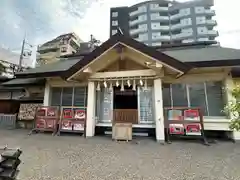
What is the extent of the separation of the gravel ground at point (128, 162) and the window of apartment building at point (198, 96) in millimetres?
1662

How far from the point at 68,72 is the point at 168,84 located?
175 inches

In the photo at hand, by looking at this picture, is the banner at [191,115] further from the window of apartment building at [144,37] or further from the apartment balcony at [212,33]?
the apartment balcony at [212,33]

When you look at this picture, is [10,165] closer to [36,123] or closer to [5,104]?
[36,123]

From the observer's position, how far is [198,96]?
5.95 metres

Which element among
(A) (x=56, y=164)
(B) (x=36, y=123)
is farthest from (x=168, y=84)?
(B) (x=36, y=123)

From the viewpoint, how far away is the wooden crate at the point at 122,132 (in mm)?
5344

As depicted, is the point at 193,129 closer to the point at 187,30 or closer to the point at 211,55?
the point at 211,55

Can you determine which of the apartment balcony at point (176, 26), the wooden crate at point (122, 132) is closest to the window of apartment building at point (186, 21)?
the apartment balcony at point (176, 26)

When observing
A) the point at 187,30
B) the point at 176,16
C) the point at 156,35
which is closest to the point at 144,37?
the point at 156,35

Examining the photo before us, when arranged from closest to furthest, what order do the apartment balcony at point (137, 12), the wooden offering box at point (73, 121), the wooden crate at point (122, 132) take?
the wooden crate at point (122, 132) → the wooden offering box at point (73, 121) → the apartment balcony at point (137, 12)

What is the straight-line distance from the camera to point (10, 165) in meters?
2.25

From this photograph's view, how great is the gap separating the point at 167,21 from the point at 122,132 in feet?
136

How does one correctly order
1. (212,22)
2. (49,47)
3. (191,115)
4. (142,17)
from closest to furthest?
(191,115) → (212,22) → (49,47) → (142,17)

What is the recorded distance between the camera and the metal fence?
7.93 meters
